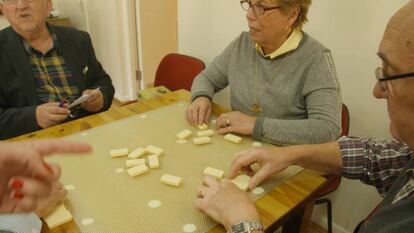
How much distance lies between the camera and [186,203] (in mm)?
973

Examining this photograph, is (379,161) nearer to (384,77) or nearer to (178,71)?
(384,77)

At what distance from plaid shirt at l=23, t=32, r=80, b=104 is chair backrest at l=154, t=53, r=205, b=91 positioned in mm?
673

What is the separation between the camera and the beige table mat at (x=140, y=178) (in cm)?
91

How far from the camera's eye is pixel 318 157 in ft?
3.70

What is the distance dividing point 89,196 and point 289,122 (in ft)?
2.61

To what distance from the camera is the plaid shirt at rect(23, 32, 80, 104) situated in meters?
1.81

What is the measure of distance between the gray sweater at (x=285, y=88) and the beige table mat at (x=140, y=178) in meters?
0.18

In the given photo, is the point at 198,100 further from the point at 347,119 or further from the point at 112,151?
the point at 347,119

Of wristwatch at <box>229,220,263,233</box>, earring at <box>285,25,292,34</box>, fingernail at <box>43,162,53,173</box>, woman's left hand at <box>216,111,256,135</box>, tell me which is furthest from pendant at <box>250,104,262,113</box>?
fingernail at <box>43,162,53,173</box>

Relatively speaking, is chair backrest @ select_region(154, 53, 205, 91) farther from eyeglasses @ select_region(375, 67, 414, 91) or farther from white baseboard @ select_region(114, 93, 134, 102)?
white baseboard @ select_region(114, 93, 134, 102)

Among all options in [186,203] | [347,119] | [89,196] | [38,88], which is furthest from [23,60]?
[347,119]

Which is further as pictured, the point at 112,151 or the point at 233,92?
the point at 233,92

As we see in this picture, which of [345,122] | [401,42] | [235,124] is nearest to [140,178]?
[235,124]

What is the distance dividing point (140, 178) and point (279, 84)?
0.77m
